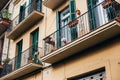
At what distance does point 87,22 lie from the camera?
9539 millimetres

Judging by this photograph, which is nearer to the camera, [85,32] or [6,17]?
[85,32]

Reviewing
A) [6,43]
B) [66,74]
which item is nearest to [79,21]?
[66,74]

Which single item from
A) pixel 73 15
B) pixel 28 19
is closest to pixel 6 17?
pixel 28 19

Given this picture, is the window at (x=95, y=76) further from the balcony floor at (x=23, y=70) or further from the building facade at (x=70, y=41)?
the balcony floor at (x=23, y=70)

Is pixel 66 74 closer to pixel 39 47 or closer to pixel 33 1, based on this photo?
pixel 39 47

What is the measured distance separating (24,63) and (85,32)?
5.13 meters

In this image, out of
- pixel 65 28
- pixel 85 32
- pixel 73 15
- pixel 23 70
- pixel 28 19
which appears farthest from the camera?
pixel 28 19

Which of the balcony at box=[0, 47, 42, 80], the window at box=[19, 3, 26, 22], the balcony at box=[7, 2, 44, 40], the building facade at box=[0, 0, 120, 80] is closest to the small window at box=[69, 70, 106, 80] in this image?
the building facade at box=[0, 0, 120, 80]

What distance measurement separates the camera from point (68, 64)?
10.1 meters

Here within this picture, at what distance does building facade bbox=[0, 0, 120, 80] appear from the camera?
8.16 meters

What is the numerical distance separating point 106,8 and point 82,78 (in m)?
3.09

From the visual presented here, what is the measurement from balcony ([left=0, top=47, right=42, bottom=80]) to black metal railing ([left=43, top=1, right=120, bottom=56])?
1.29 meters

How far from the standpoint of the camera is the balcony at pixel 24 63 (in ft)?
38.8

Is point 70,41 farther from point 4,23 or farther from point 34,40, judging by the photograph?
point 4,23
